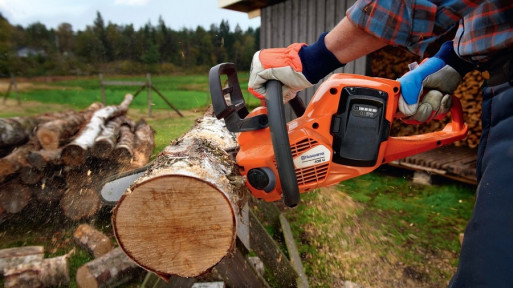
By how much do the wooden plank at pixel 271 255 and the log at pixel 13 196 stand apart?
2.35m

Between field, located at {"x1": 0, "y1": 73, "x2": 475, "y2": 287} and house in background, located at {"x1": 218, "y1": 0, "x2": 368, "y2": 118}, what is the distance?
1.52 m

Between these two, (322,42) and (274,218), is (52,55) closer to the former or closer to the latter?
(274,218)

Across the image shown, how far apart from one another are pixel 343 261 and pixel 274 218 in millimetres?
802

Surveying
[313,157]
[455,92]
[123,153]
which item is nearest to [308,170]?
[313,157]

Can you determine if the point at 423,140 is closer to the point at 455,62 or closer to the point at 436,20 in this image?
the point at 455,62

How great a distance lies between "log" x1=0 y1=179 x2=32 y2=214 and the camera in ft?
10.8

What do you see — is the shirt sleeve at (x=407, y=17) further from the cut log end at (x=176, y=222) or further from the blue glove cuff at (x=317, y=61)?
the cut log end at (x=176, y=222)

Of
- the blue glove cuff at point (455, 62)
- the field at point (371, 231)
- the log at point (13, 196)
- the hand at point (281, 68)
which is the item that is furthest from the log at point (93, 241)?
the blue glove cuff at point (455, 62)

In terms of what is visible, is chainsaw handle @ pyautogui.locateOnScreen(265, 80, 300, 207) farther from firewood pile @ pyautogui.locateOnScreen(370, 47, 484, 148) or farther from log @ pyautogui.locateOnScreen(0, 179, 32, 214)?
firewood pile @ pyautogui.locateOnScreen(370, 47, 484, 148)

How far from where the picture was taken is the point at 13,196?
3326 millimetres

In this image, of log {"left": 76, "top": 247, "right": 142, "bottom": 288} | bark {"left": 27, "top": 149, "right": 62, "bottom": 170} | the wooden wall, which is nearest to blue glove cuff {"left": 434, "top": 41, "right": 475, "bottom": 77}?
log {"left": 76, "top": 247, "right": 142, "bottom": 288}

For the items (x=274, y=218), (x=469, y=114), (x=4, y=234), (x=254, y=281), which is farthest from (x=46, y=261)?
(x=469, y=114)

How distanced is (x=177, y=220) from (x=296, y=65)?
788 mm

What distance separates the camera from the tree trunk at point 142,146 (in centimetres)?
408
